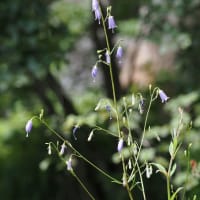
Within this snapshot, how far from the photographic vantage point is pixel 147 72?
605 cm

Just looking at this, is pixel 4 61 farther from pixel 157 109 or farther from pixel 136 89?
pixel 157 109

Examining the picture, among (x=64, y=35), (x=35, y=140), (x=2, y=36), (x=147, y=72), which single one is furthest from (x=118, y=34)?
(x=2, y=36)

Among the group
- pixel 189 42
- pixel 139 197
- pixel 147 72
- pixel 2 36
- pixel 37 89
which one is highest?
pixel 2 36

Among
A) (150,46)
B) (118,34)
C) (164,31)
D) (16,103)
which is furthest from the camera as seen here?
(150,46)

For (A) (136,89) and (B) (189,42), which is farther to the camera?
(A) (136,89)

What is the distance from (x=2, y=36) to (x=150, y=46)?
2895mm

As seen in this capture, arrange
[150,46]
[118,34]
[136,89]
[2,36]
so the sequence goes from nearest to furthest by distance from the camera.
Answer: [2,36] → [136,89] → [118,34] → [150,46]

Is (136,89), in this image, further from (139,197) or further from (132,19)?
(139,197)

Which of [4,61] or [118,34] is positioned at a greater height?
[4,61]

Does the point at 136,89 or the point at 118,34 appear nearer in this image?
the point at 136,89

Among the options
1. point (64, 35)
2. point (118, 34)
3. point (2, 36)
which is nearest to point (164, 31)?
point (64, 35)

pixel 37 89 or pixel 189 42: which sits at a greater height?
pixel 189 42

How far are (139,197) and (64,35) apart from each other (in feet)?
4.82

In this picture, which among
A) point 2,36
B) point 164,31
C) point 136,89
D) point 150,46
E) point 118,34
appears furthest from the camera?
point 150,46
